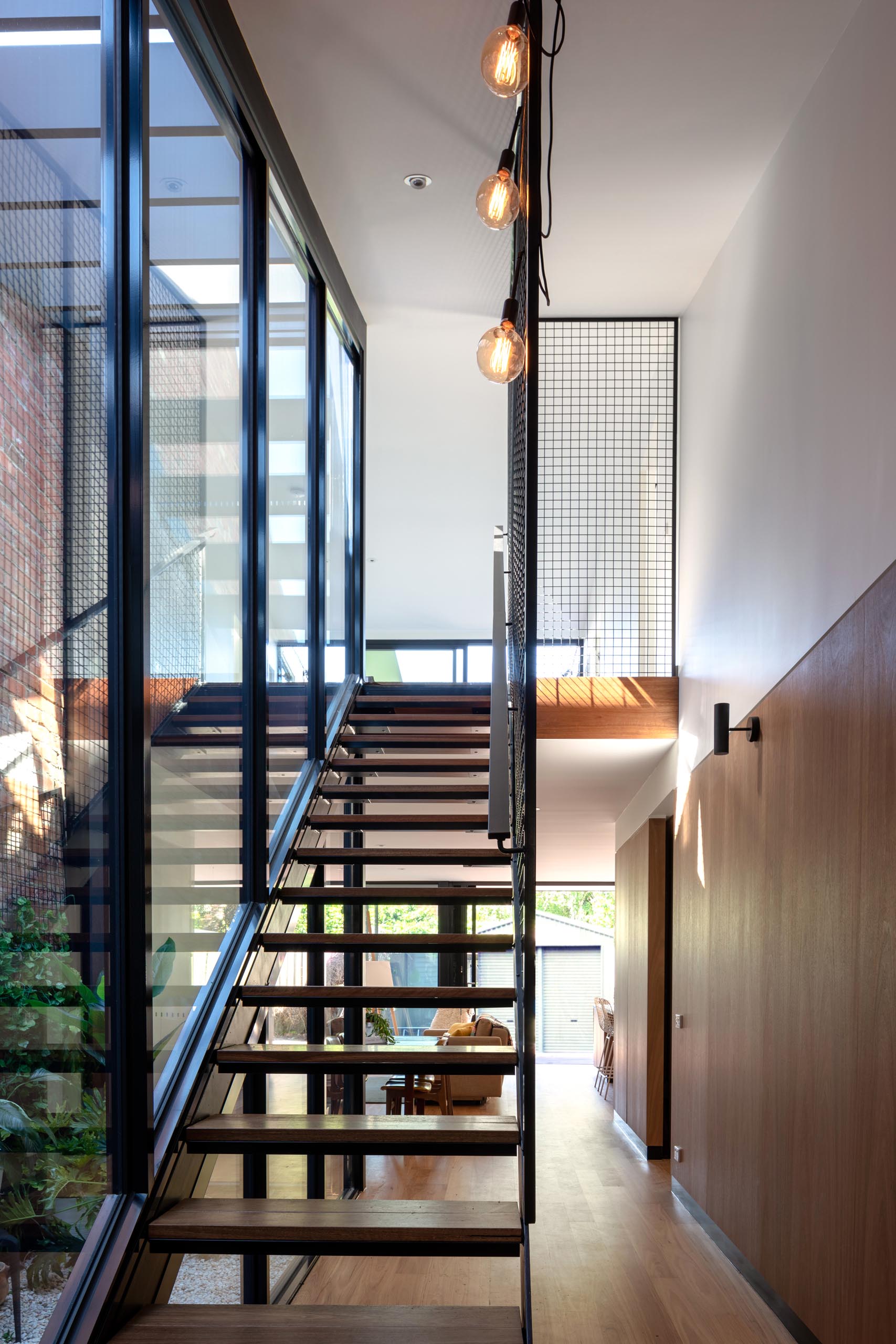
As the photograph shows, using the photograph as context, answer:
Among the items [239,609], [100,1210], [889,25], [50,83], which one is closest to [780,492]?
[889,25]

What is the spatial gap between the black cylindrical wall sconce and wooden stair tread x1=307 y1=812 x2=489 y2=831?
3.50 ft

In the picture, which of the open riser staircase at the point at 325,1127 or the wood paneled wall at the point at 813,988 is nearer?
the open riser staircase at the point at 325,1127

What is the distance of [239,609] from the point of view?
12.8 ft

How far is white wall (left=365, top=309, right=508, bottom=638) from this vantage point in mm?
7148

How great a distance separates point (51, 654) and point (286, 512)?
2488 millimetres

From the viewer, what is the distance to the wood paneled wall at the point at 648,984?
291 inches

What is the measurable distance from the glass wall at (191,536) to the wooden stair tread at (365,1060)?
24 cm

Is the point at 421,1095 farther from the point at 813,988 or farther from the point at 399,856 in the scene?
the point at 813,988

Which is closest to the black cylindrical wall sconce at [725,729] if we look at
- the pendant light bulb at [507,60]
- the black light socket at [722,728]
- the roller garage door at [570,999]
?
the black light socket at [722,728]

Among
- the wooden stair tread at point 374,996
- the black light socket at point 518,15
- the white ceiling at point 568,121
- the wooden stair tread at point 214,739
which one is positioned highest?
the white ceiling at point 568,121

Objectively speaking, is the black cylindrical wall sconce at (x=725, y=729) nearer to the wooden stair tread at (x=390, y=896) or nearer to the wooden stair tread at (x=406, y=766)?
the wooden stair tread at (x=406, y=766)

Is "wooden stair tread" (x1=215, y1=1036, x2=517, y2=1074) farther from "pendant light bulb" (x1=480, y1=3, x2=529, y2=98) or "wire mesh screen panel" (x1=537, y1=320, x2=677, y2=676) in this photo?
"wire mesh screen panel" (x1=537, y1=320, x2=677, y2=676)

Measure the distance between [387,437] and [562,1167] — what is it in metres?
5.37

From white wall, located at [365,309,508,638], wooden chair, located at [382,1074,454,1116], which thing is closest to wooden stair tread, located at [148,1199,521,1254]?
white wall, located at [365,309,508,638]
